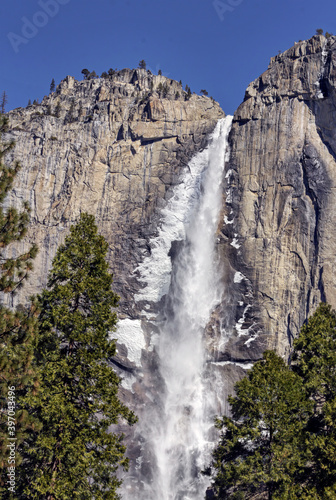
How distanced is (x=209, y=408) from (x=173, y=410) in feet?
10.5

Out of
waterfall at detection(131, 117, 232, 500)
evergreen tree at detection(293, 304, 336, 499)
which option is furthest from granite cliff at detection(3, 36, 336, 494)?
evergreen tree at detection(293, 304, 336, 499)

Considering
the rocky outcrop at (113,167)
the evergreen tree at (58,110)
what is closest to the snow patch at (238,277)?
the rocky outcrop at (113,167)

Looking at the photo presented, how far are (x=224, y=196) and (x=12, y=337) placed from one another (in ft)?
141

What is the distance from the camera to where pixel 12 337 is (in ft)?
51.5

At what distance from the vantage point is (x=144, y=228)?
5722 centimetres

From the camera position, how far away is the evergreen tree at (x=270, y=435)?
2258 cm

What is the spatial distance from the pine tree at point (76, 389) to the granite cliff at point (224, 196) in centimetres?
2947

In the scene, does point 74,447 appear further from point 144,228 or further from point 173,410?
point 144,228

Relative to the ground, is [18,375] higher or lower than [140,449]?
lower

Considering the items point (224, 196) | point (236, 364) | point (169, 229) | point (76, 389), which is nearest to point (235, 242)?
point (224, 196)

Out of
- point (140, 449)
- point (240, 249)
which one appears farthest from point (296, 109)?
point (140, 449)

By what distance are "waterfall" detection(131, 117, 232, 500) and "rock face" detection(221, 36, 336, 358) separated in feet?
8.06

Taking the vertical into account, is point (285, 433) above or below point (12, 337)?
below

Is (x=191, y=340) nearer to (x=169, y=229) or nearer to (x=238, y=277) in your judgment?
(x=238, y=277)
